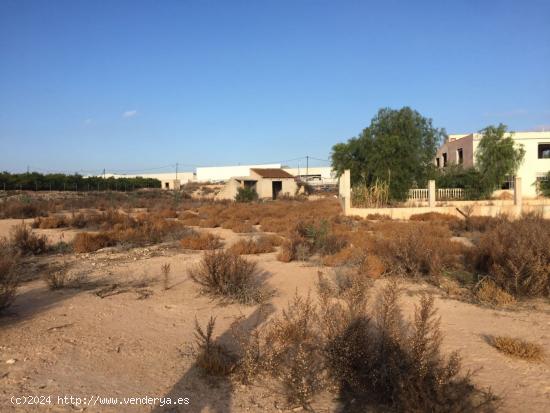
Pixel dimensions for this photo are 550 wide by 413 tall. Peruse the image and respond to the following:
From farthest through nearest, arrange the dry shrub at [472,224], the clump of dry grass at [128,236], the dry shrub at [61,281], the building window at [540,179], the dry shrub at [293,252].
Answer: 1. the building window at [540,179]
2. the dry shrub at [472,224]
3. the clump of dry grass at [128,236]
4. the dry shrub at [293,252]
5. the dry shrub at [61,281]

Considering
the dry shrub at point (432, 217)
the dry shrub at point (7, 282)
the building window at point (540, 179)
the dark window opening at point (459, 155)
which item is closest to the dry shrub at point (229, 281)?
the dry shrub at point (7, 282)

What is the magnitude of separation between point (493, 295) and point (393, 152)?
2115 centimetres

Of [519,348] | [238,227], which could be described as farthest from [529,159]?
[519,348]

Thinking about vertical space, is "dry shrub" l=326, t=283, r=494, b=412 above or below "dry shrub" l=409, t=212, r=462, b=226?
below

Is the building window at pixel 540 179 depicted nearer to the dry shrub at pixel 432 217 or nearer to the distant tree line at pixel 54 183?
the dry shrub at pixel 432 217

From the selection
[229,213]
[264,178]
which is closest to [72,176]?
[264,178]

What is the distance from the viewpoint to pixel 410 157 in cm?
2788

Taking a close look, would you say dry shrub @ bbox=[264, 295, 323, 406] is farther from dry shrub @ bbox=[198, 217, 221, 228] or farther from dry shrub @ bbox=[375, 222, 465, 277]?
dry shrub @ bbox=[198, 217, 221, 228]

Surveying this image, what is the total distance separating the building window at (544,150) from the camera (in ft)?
128

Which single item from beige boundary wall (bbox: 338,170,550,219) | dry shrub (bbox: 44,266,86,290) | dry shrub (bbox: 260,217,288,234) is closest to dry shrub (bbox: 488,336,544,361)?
dry shrub (bbox: 44,266,86,290)

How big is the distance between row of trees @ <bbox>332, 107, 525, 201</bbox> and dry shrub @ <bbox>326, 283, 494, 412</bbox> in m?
23.1

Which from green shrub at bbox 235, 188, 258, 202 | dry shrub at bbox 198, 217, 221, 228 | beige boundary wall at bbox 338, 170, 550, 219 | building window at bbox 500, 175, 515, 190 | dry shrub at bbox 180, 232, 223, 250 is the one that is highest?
building window at bbox 500, 175, 515, 190

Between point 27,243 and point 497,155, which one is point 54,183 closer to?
point 27,243

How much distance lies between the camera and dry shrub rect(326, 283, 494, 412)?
3695 millimetres
